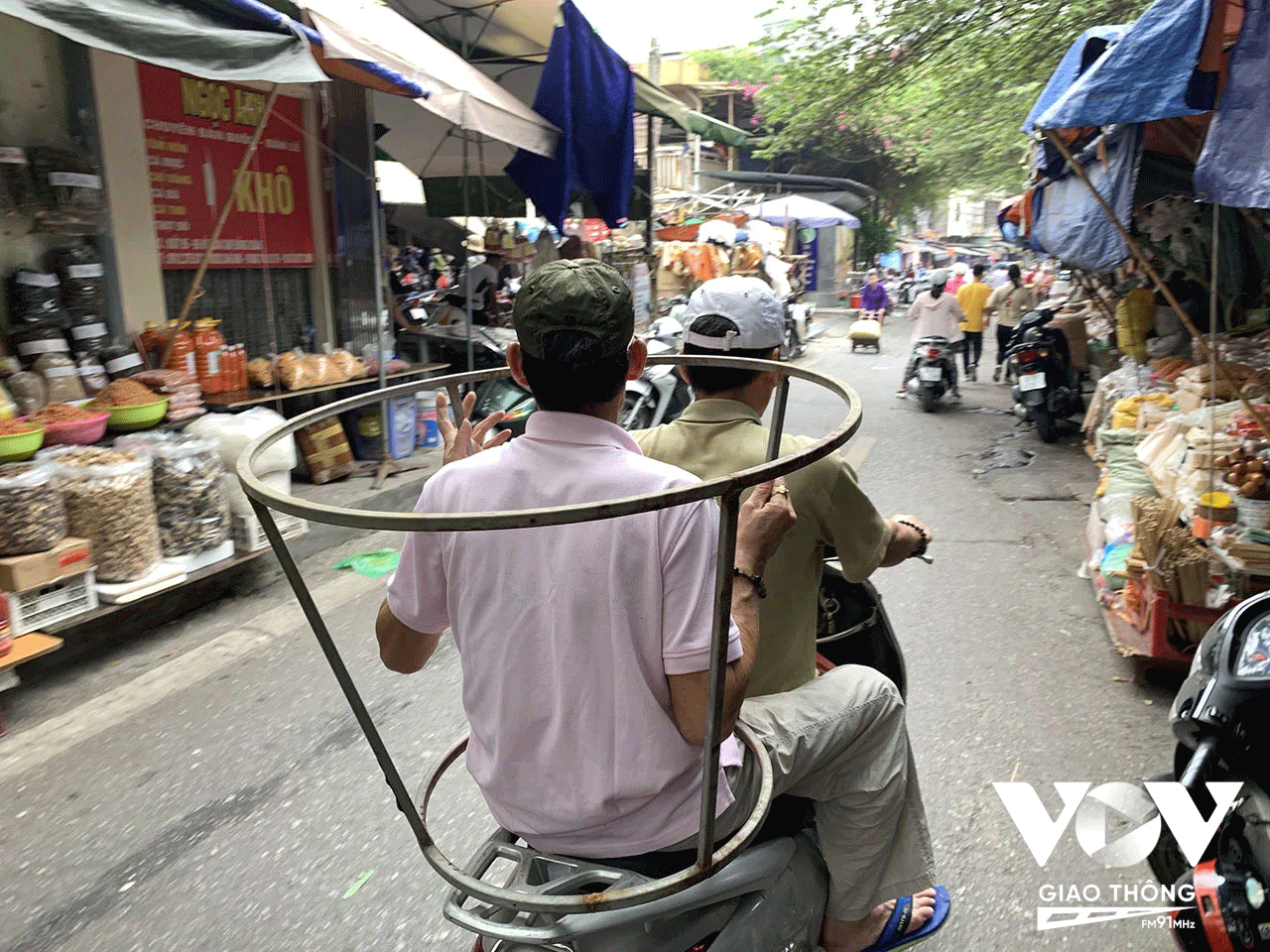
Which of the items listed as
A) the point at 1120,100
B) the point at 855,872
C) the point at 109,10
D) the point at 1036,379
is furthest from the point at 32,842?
the point at 1036,379

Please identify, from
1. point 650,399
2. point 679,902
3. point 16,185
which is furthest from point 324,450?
point 679,902

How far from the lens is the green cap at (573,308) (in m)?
1.32

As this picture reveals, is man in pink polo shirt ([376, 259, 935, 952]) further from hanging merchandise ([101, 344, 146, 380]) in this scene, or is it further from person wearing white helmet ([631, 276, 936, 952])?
hanging merchandise ([101, 344, 146, 380])

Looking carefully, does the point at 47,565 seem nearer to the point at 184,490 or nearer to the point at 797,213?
the point at 184,490

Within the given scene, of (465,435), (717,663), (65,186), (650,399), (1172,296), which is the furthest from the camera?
(650,399)

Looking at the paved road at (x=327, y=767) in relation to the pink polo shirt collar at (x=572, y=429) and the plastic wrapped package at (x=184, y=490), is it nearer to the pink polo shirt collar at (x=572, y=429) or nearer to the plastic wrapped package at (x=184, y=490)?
the plastic wrapped package at (x=184, y=490)

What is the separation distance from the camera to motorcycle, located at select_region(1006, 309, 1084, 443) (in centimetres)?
885

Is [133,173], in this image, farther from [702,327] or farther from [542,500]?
[542,500]

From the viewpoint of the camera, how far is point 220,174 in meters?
6.51

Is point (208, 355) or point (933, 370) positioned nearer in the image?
point (208, 355)

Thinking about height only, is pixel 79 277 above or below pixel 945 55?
below

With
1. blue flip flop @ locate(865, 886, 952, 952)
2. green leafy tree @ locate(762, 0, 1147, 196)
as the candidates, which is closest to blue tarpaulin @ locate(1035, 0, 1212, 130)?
blue flip flop @ locate(865, 886, 952, 952)

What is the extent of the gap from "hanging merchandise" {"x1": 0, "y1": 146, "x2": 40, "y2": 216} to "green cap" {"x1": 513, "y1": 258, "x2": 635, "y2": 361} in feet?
15.6

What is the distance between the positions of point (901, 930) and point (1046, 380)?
769 centimetres
